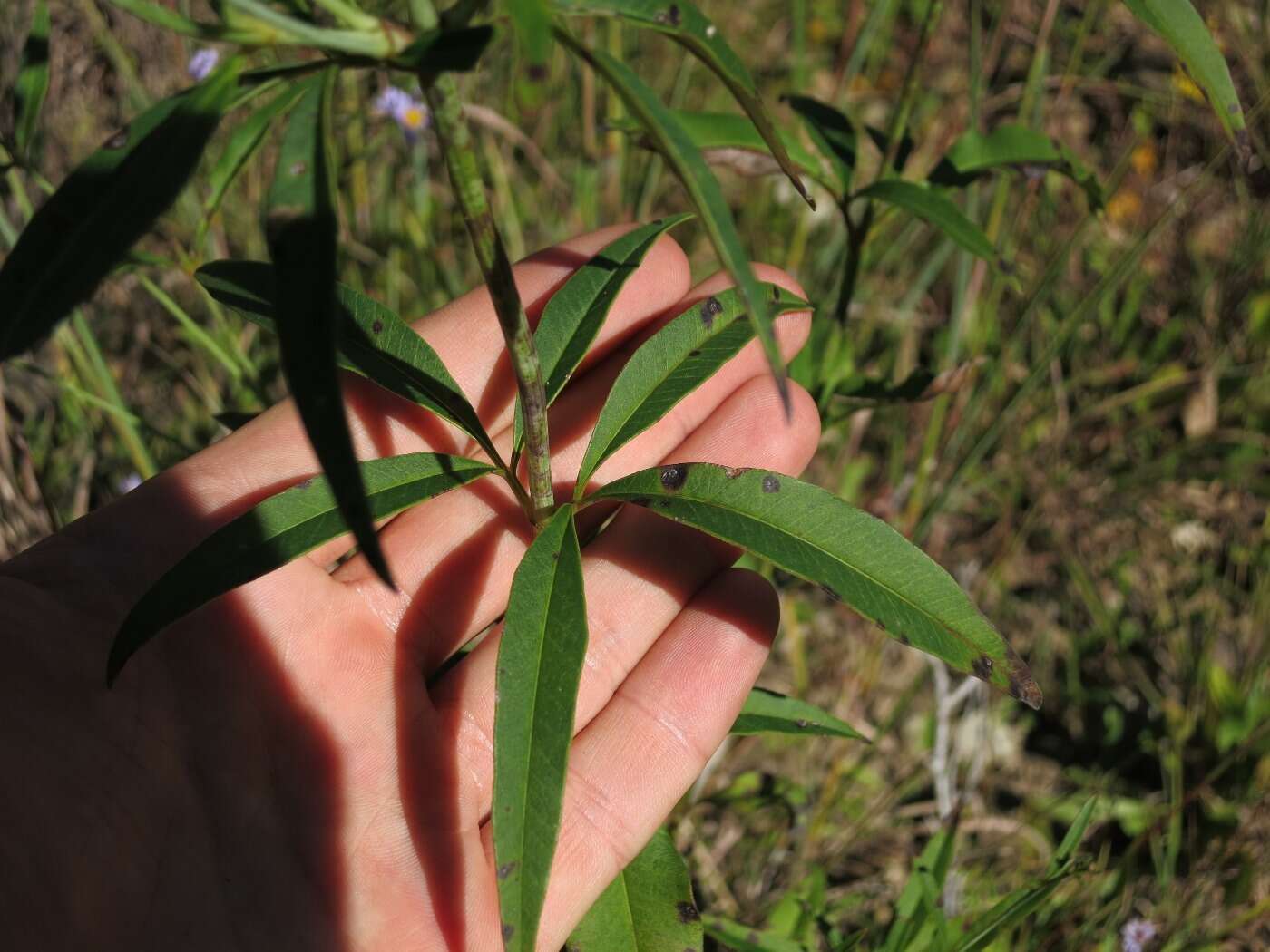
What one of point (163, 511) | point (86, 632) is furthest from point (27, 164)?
point (86, 632)

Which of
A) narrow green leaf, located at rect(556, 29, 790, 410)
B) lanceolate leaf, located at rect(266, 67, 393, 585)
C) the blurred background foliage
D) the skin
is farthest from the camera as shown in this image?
the blurred background foliage

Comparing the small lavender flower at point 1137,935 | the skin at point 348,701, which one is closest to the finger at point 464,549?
the skin at point 348,701

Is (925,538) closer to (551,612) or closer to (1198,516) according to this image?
(1198,516)

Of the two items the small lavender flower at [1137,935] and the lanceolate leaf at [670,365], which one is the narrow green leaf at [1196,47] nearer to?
the lanceolate leaf at [670,365]

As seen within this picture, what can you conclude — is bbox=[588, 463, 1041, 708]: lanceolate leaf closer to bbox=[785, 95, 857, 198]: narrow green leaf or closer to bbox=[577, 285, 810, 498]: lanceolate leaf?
bbox=[577, 285, 810, 498]: lanceolate leaf

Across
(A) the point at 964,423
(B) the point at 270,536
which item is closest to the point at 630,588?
(B) the point at 270,536

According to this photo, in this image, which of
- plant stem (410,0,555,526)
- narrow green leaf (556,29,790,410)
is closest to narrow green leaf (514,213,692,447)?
plant stem (410,0,555,526)

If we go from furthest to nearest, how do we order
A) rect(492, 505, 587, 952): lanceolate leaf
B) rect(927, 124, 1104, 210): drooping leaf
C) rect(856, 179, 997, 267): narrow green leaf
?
rect(927, 124, 1104, 210): drooping leaf, rect(856, 179, 997, 267): narrow green leaf, rect(492, 505, 587, 952): lanceolate leaf
